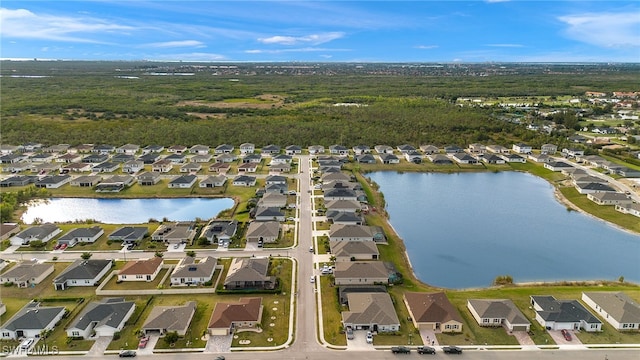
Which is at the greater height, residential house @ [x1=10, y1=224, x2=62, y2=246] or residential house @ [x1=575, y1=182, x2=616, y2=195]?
residential house @ [x1=575, y1=182, x2=616, y2=195]

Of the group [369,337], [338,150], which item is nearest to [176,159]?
[338,150]

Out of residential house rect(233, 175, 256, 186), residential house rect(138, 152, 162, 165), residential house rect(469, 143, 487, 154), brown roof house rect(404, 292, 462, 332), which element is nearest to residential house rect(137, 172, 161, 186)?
residential house rect(138, 152, 162, 165)

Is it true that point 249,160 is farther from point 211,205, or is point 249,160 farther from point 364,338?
point 364,338

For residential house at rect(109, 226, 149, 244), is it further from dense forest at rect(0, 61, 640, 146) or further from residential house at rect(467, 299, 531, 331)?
dense forest at rect(0, 61, 640, 146)

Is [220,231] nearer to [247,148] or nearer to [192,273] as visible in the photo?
[192,273]

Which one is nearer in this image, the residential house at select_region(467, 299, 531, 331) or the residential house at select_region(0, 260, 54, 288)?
the residential house at select_region(467, 299, 531, 331)

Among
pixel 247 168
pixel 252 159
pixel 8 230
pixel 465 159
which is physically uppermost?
pixel 465 159
